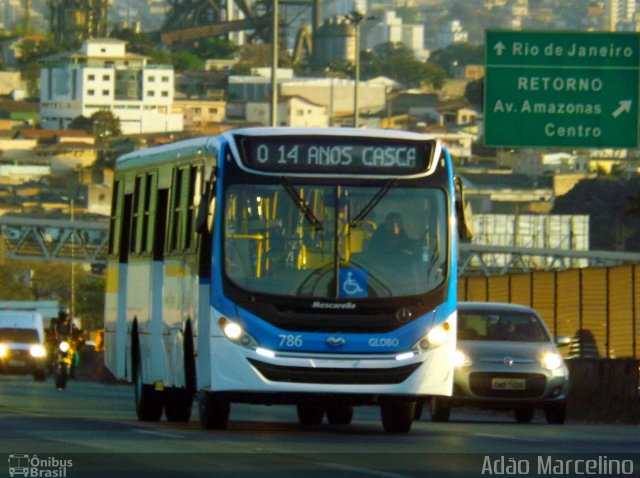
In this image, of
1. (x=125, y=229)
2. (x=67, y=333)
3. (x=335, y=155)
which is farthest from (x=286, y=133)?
(x=67, y=333)

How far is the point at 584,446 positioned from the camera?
19406 millimetres

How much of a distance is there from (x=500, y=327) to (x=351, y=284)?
662cm

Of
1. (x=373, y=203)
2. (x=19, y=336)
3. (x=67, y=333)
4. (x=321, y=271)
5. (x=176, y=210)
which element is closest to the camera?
(x=321, y=271)

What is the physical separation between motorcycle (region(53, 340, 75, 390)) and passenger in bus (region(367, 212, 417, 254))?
61.3ft

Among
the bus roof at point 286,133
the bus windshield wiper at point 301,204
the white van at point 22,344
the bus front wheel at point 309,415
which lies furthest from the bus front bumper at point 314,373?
the white van at point 22,344

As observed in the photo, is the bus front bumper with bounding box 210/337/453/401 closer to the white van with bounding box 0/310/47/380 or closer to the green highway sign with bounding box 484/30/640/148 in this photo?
the green highway sign with bounding box 484/30/640/148

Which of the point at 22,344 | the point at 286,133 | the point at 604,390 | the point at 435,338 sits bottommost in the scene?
the point at 22,344

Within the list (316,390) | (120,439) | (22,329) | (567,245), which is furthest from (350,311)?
(567,245)

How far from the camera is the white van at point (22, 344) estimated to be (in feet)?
170

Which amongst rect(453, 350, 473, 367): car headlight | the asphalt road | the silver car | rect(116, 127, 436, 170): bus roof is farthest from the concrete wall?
rect(116, 127, 436, 170): bus roof

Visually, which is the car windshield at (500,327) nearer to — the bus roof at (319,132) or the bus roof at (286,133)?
the bus roof at (286,133)

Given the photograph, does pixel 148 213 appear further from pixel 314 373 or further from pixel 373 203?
pixel 314 373

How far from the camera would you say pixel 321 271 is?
20734 millimetres

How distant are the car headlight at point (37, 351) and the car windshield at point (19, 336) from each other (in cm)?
126
